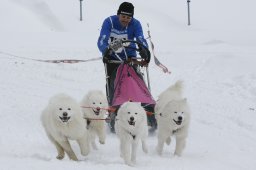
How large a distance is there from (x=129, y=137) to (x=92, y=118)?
75 centimetres

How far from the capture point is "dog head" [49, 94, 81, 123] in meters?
4.83

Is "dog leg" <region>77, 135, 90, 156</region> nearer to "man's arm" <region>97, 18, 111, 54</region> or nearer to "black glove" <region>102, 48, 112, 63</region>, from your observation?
"black glove" <region>102, 48, 112, 63</region>

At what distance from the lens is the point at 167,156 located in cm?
552

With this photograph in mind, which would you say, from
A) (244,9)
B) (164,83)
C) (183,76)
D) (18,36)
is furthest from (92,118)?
(244,9)

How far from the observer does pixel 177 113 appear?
5.29 meters

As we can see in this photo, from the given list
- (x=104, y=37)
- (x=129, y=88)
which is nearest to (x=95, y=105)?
(x=129, y=88)

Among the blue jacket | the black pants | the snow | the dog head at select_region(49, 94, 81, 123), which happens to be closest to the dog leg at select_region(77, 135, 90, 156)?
the snow

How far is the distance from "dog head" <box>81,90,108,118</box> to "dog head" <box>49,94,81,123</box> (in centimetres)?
55

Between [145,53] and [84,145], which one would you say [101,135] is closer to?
[84,145]

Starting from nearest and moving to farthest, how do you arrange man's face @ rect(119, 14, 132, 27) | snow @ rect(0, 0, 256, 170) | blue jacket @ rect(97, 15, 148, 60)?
snow @ rect(0, 0, 256, 170) → man's face @ rect(119, 14, 132, 27) → blue jacket @ rect(97, 15, 148, 60)

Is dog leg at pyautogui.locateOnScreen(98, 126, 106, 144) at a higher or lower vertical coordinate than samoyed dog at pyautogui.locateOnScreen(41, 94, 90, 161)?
lower

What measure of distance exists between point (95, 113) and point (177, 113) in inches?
37.9

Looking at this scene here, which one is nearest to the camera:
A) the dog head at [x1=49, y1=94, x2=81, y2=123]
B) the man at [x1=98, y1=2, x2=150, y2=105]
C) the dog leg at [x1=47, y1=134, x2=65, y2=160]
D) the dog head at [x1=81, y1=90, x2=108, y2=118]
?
the dog head at [x1=49, y1=94, x2=81, y2=123]

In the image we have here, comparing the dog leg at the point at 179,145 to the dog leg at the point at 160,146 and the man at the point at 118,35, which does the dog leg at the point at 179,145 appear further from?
the man at the point at 118,35
